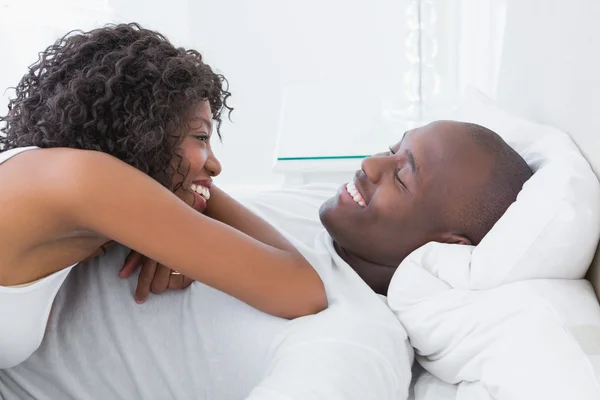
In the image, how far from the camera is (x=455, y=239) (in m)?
1.21

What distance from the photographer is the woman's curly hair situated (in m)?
1.14

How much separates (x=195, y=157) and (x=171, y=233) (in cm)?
22

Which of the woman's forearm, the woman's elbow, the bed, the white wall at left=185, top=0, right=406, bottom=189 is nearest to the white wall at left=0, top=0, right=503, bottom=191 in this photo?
the white wall at left=185, top=0, right=406, bottom=189

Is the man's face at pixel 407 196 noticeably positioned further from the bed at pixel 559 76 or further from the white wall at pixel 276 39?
the white wall at pixel 276 39

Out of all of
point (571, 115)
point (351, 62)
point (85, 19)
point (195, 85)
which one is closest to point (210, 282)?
point (195, 85)

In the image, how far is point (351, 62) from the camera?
2967 millimetres

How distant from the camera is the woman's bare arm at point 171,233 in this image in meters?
0.99

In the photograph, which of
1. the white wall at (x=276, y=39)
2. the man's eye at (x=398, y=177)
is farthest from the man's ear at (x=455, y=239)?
the white wall at (x=276, y=39)

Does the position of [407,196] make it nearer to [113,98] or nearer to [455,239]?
[455,239]

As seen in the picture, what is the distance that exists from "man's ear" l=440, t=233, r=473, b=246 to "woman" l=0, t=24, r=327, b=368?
0.77ft

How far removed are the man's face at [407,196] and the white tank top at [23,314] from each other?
473 millimetres

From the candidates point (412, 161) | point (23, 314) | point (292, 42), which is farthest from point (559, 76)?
point (292, 42)

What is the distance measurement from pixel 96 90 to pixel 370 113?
108cm

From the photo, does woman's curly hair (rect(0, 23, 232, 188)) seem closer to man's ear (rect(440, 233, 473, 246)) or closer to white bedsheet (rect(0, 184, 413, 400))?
white bedsheet (rect(0, 184, 413, 400))
